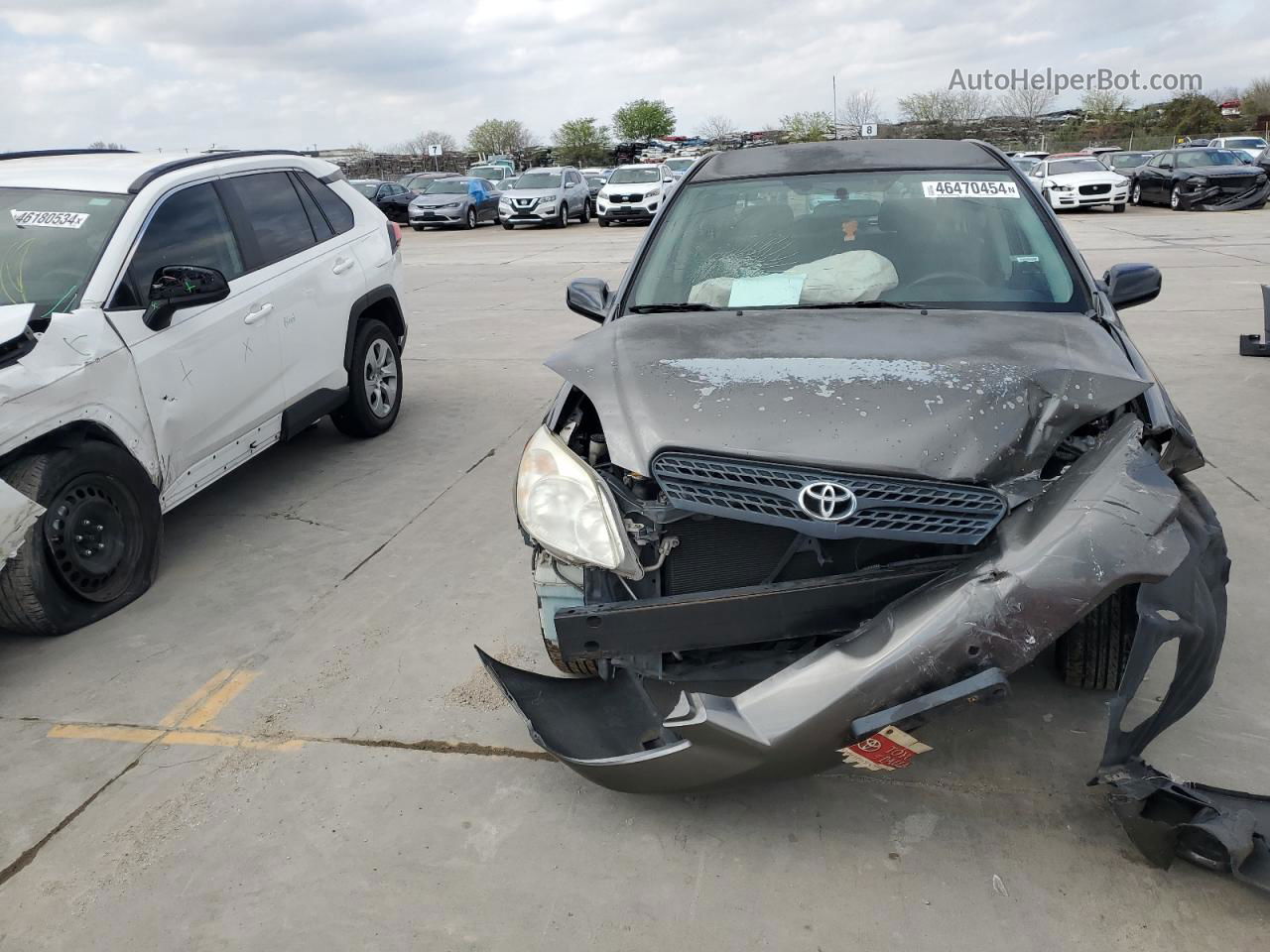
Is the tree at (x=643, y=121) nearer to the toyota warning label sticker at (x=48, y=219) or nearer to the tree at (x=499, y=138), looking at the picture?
the tree at (x=499, y=138)

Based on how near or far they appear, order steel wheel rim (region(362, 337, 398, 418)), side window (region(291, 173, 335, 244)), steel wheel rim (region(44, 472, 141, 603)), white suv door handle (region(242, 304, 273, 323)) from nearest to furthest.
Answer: steel wheel rim (region(44, 472, 141, 603))
white suv door handle (region(242, 304, 273, 323))
side window (region(291, 173, 335, 244))
steel wheel rim (region(362, 337, 398, 418))

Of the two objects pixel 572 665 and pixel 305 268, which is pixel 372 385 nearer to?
pixel 305 268

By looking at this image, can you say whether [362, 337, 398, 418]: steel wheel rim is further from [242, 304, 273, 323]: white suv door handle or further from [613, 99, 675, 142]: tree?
[613, 99, 675, 142]: tree

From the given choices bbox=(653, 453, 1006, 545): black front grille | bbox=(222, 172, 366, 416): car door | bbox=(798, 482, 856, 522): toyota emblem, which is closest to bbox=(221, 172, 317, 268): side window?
bbox=(222, 172, 366, 416): car door

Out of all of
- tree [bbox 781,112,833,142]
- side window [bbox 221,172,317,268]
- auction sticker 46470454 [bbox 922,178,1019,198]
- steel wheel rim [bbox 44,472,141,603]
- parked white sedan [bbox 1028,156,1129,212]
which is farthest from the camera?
tree [bbox 781,112,833,142]

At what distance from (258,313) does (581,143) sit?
84.4m

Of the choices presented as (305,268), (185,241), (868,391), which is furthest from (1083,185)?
(868,391)

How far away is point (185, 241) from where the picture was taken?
4.73 meters

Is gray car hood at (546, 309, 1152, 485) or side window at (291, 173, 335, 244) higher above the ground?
side window at (291, 173, 335, 244)

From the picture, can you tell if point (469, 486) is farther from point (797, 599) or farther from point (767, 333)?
point (797, 599)

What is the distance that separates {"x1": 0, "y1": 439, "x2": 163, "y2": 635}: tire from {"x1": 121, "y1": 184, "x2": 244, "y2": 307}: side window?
77 centimetres

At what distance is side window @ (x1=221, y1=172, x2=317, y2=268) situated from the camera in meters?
5.26

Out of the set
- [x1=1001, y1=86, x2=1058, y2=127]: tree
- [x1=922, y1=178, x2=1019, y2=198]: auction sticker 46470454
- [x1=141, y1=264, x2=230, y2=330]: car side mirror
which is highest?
[x1=1001, y1=86, x2=1058, y2=127]: tree

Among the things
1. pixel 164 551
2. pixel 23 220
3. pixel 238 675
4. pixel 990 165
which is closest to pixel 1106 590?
pixel 990 165
